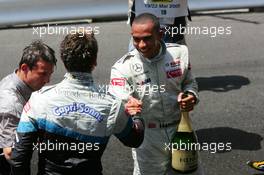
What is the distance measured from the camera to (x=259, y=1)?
11734 millimetres

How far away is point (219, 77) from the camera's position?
7.61 meters

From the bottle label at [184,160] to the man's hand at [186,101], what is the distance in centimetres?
30

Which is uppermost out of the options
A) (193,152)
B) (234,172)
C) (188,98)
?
(188,98)

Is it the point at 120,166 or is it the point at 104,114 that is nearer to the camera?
the point at 104,114

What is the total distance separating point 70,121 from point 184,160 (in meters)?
1.05

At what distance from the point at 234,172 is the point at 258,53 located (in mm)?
4200

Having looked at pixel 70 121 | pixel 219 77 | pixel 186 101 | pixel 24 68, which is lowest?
pixel 219 77

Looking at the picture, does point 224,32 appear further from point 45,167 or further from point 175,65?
point 45,167

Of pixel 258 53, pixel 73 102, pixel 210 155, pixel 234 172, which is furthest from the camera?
pixel 258 53

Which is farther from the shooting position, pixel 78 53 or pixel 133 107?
pixel 133 107

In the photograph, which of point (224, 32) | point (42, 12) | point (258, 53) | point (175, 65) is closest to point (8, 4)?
point (42, 12)

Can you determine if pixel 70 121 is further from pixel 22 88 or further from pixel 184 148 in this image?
pixel 184 148

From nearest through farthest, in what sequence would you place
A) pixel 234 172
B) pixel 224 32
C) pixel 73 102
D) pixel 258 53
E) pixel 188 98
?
pixel 73 102 → pixel 188 98 → pixel 234 172 → pixel 258 53 → pixel 224 32

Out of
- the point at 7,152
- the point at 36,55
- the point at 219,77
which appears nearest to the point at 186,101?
the point at 36,55
